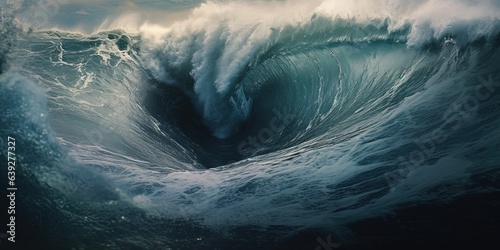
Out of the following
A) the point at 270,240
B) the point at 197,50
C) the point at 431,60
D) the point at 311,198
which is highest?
the point at 197,50

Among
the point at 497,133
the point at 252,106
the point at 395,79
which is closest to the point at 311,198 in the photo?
the point at 497,133

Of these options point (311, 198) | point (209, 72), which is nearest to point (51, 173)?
point (311, 198)

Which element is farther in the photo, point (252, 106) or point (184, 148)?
point (252, 106)

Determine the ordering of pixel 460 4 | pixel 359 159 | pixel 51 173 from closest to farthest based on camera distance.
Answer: pixel 51 173, pixel 359 159, pixel 460 4

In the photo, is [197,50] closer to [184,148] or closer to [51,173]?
[184,148]

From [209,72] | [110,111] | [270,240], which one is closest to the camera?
[270,240]

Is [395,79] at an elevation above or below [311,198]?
above
